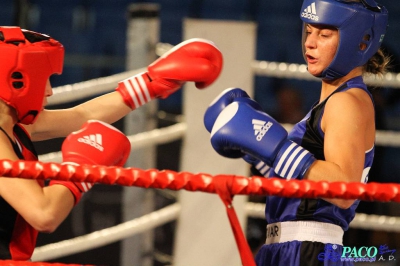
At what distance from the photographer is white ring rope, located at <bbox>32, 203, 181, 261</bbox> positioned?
224 cm

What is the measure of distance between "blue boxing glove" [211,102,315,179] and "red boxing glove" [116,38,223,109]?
294 millimetres

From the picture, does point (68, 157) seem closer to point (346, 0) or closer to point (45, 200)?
point (45, 200)

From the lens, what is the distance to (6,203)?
139 centimetres

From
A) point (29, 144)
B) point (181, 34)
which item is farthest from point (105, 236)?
point (181, 34)

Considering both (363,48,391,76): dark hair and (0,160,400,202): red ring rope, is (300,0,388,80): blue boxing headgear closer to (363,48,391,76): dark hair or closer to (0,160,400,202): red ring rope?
(363,48,391,76): dark hair

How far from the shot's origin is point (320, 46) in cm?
150

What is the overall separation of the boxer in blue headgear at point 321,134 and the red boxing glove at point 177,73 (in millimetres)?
155

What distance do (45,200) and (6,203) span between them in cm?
14

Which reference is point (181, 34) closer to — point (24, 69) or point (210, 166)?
point (210, 166)

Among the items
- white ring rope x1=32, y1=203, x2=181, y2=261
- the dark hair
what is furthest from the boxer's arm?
white ring rope x1=32, y1=203, x2=181, y2=261

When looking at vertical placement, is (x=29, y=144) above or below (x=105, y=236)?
above

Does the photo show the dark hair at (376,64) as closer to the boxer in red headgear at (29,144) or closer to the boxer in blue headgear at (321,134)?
the boxer in blue headgear at (321,134)

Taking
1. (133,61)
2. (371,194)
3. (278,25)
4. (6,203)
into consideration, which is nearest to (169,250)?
(133,61)

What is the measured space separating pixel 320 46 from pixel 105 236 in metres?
1.15
